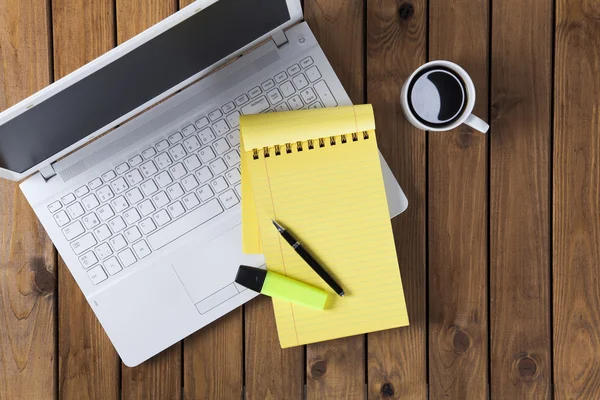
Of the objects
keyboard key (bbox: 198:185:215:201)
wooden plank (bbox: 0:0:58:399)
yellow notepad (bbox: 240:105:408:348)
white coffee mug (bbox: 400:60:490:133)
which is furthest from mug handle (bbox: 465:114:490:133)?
wooden plank (bbox: 0:0:58:399)

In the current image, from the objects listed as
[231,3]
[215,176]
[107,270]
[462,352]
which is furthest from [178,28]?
Answer: [462,352]

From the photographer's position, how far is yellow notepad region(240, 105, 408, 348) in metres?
0.67

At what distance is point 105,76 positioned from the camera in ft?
1.82

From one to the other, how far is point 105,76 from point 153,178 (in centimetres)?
17

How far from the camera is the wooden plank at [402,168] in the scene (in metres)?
0.74

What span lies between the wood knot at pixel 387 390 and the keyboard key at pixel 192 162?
401mm

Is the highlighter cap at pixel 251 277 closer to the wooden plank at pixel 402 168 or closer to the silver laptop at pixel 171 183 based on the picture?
the silver laptop at pixel 171 183

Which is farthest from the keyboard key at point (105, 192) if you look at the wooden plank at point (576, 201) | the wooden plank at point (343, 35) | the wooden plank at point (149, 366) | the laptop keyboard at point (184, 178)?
the wooden plank at point (576, 201)

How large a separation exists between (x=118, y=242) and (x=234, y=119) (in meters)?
0.22

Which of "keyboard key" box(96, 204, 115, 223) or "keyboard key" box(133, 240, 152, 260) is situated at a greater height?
"keyboard key" box(96, 204, 115, 223)

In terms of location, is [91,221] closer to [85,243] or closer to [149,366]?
[85,243]

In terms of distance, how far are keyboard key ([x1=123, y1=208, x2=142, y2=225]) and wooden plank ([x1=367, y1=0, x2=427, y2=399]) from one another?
335 millimetres

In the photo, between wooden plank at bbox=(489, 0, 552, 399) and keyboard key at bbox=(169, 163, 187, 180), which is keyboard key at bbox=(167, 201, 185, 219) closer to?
keyboard key at bbox=(169, 163, 187, 180)

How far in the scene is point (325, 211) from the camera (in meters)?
0.68
